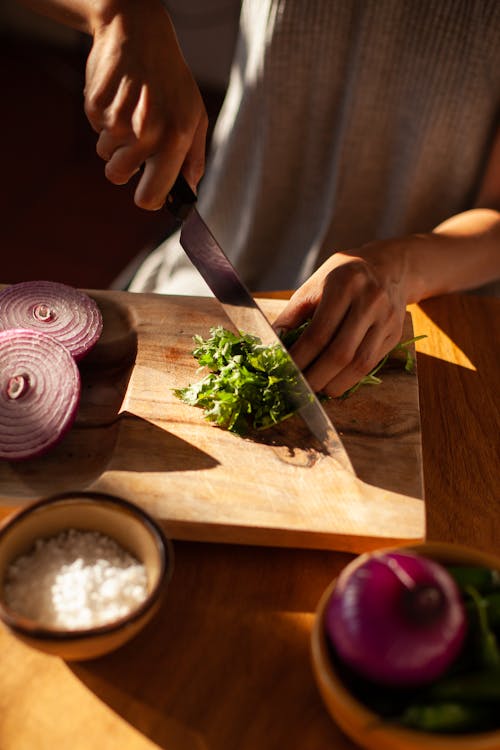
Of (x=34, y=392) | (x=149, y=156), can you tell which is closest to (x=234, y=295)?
(x=149, y=156)

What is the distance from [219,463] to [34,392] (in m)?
0.39

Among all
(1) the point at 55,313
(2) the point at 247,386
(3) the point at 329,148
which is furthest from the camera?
(3) the point at 329,148

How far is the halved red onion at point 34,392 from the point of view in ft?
4.49

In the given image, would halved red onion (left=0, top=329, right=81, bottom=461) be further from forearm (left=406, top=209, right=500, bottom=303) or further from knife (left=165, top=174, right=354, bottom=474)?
forearm (left=406, top=209, right=500, bottom=303)

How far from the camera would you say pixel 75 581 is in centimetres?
104

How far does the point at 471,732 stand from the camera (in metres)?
0.90

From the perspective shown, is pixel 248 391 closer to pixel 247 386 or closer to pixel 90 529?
pixel 247 386

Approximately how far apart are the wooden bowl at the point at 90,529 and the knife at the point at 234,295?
0.44 m

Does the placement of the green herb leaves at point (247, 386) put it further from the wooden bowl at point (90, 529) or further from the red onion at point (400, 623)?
the red onion at point (400, 623)

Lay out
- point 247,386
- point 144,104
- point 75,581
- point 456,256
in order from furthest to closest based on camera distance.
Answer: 1. point 456,256
2. point 247,386
3. point 144,104
4. point 75,581

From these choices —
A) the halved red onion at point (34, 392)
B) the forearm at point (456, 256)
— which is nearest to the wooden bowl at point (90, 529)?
the halved red onion at point (34, 392)

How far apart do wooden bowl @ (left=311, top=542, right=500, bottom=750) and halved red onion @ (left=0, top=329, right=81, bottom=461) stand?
0.65 meters

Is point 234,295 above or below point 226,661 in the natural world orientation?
above

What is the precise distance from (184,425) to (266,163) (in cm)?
97
